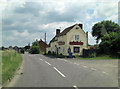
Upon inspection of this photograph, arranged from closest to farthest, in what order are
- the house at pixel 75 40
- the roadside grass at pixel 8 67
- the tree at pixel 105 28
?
the roadside grass at pixel 8 67
the house at pixel 75 40
the tree at pixel 105 28

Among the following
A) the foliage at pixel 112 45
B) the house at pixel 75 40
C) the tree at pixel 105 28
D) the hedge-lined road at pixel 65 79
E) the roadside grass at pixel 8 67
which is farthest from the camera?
the tree at pixel 105 28

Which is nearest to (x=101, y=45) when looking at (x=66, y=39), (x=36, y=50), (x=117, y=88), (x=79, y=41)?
(x=79, y=41)

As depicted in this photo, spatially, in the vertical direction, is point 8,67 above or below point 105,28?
below

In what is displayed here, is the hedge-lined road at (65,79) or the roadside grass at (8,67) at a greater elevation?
the roadside grass at (8,67)

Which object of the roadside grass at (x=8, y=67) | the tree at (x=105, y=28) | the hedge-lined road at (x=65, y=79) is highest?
the tree at (x=105, y=28)

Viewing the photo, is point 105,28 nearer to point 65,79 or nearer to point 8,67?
point 8,67

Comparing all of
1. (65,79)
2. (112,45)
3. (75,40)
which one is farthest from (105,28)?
(65,79)

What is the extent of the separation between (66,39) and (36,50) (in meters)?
37.8

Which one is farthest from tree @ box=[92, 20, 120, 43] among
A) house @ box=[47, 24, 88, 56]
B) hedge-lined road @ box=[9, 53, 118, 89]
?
hedge-lined road @ box=[9, 53, 118, 89]

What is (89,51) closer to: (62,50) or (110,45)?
(110,45)

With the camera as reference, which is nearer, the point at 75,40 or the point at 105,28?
the point at 75,40

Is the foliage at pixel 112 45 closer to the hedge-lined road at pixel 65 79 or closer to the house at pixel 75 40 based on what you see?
the house at pixel 75 40

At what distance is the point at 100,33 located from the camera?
64.1 metres

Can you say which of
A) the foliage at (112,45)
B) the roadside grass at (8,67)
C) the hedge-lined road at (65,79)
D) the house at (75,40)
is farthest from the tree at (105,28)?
the hedge-lined road at (65,79)
